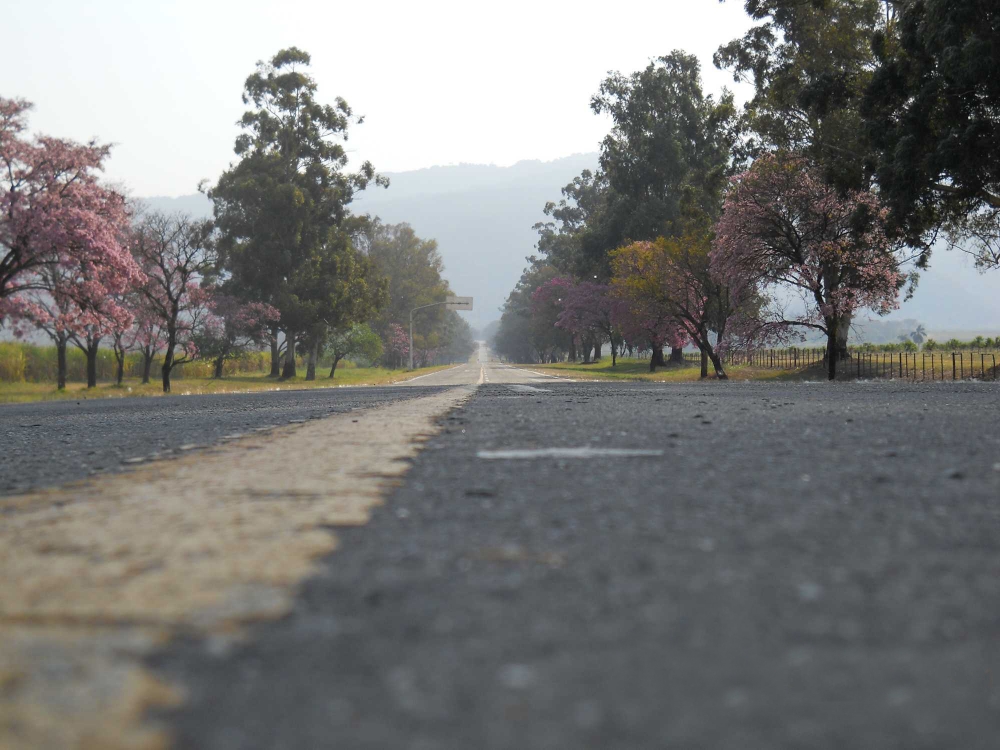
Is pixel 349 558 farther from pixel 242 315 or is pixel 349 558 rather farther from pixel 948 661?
pixel 242 315

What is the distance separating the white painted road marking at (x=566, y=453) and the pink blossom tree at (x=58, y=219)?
2576 centimetres

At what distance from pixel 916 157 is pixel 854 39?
8.53m

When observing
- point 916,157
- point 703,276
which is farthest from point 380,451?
point 703,276

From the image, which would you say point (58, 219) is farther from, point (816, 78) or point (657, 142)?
point (657, 142)

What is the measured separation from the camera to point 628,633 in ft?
4.69

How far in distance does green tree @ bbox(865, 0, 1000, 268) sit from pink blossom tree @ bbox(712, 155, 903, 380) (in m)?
3.74

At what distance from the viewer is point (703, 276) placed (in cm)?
Result: 3562

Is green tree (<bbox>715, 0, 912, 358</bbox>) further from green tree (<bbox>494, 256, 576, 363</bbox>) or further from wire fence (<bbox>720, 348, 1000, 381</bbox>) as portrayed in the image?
green tree (<bbox>494, 256, 576, 363</bbox>)

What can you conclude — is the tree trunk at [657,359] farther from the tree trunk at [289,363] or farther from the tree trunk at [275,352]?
the tree trunk at [275,352]

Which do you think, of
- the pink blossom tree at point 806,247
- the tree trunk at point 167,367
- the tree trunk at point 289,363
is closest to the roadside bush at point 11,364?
the tree trunk at point 289,363

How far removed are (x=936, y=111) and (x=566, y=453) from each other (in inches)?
818

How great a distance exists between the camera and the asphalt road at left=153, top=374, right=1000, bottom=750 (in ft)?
3.67

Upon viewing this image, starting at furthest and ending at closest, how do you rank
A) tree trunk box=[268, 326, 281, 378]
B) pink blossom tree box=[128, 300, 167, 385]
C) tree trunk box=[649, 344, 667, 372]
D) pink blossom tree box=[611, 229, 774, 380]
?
tree trunk box=[649, 344, 667, 372]
tree trunk box=[268, 326, 281, 378]
pink blossom tree box=[128, 300, 167, 385]
pink blossom tree box=[611, 229, 774, 380]

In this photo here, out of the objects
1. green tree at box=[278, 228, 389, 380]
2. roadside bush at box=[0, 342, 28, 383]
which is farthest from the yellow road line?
roadside bush at box=[0, 342, 28, 383]
